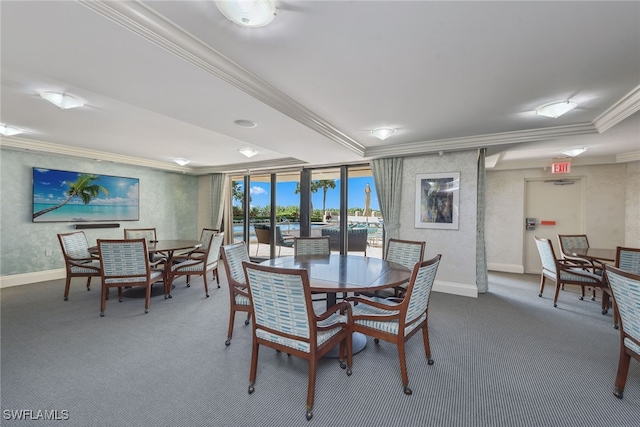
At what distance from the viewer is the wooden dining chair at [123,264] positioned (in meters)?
3.31

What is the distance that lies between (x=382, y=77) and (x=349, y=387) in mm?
2435

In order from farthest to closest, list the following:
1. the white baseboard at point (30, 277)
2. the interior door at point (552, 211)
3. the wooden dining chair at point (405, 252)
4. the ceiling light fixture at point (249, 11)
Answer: the interior door at point (552, 211), the white baseboard at point (30, 277), the wooden dining chair at point (405, 252), the ceiling light fixture at point (249, 11)

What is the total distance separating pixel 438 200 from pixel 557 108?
195 centimetres

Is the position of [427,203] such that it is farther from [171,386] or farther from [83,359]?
[83,359]

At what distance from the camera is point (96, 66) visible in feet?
6.25

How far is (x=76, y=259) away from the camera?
377 cm

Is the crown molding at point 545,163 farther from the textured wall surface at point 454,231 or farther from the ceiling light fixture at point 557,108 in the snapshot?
the ceiling light fixture at point 557,108

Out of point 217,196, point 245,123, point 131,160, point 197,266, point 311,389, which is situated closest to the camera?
point 311,389

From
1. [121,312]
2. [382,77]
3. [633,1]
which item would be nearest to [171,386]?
[121,312]

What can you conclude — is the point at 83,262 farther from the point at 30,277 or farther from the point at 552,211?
the point at 552,211

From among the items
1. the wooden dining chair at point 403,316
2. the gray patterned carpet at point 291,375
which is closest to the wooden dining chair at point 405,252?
the gray patterned carpet at point 291,375

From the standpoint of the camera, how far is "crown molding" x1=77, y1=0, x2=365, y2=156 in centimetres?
145

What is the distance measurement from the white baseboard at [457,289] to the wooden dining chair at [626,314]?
2.16 metres

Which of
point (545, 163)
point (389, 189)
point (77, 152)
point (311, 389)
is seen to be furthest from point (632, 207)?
point (77, 152)
